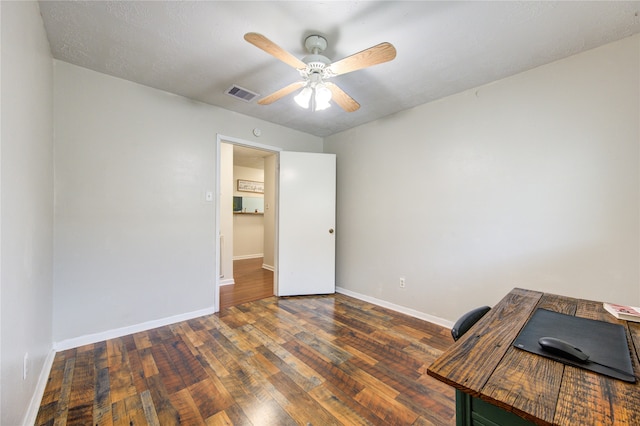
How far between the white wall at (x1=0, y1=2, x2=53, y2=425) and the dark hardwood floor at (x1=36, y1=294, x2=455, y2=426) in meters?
0.33

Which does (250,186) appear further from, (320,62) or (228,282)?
(320,62)

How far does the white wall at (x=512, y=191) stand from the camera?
173 centimetres

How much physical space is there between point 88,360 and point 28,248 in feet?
3.60

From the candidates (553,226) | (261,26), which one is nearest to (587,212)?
(553,226)

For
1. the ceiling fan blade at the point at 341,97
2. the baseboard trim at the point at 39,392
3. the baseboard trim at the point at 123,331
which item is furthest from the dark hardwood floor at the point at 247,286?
the ceiling fan blade at the point at 341,97

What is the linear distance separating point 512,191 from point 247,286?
3562 mm

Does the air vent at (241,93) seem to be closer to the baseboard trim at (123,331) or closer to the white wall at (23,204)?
the white wall at (23,204)

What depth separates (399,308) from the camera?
2906 millimetres

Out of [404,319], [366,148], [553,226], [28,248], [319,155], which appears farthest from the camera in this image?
[319,155]

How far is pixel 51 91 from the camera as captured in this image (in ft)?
6.32

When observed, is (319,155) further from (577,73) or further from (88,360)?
(88,360)

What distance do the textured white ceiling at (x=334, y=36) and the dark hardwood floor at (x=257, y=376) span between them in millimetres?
2334

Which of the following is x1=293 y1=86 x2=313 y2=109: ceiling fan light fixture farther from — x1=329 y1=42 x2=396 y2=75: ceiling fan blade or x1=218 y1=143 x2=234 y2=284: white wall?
x1=218 y1=143 x2=234 y2=284: white wall

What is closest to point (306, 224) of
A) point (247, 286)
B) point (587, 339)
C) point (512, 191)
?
point (247, 286)
